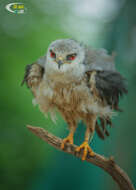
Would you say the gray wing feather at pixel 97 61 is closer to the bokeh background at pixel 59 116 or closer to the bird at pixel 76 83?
the bird at pixel 76 83

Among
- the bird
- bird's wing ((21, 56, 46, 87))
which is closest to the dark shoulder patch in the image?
the bird

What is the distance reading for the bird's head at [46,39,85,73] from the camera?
104 cm

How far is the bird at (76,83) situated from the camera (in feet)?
3.50

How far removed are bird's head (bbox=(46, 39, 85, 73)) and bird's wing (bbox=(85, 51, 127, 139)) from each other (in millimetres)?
72

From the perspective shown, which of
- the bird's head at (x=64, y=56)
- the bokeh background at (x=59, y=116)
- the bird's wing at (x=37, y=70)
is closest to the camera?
the bird's head at (x=64, y=56)

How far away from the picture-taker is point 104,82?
114 cm

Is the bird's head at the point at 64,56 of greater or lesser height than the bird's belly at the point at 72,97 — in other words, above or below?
above

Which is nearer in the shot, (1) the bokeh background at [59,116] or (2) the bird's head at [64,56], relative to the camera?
(2) the bird's head at [64,56]

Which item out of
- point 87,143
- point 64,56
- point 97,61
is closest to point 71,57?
point 64,56

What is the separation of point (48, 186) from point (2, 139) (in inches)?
17.4

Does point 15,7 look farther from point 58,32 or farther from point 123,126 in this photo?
point 123,126

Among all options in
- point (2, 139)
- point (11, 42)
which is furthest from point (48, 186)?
point (11, 42)

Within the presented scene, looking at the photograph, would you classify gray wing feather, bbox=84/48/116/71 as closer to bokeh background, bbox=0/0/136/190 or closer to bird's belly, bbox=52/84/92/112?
bird's belly, bbox=52/84/92/112

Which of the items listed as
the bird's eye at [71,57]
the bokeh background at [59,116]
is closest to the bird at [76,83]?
the bird's eye at [71,57]
